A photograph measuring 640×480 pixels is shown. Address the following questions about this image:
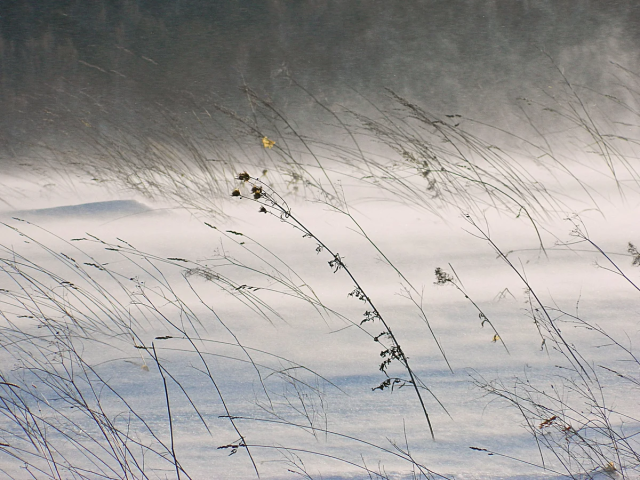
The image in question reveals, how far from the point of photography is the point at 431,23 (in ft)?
29.5

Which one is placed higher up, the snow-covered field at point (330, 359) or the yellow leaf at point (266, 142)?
the yellow leaf at point (266, 142)

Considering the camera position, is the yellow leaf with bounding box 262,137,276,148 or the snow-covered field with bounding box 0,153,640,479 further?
the yellow leaf with bounding box 262,137,276,148

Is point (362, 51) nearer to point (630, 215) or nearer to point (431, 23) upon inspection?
point (431, 23)

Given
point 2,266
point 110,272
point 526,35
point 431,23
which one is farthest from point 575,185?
point 431,23

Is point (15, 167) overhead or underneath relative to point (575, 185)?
overhead

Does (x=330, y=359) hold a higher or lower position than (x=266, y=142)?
lower

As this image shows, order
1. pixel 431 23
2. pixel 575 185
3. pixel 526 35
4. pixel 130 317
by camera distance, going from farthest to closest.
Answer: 1. pixel 431 23
2. pixel 526 35
3. pixel 575 185
4. pixel 130 317

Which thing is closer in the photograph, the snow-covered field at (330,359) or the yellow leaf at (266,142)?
the snow-covered field at (330,359)

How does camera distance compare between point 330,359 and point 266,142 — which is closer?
point 330,359

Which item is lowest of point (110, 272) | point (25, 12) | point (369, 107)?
point (110, 272)

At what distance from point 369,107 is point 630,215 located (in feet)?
13.8

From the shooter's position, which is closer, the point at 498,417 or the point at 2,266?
the point at 498,417

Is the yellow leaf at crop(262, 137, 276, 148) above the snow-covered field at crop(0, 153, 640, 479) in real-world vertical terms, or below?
above

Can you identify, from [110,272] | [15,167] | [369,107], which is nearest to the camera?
[110,272]
